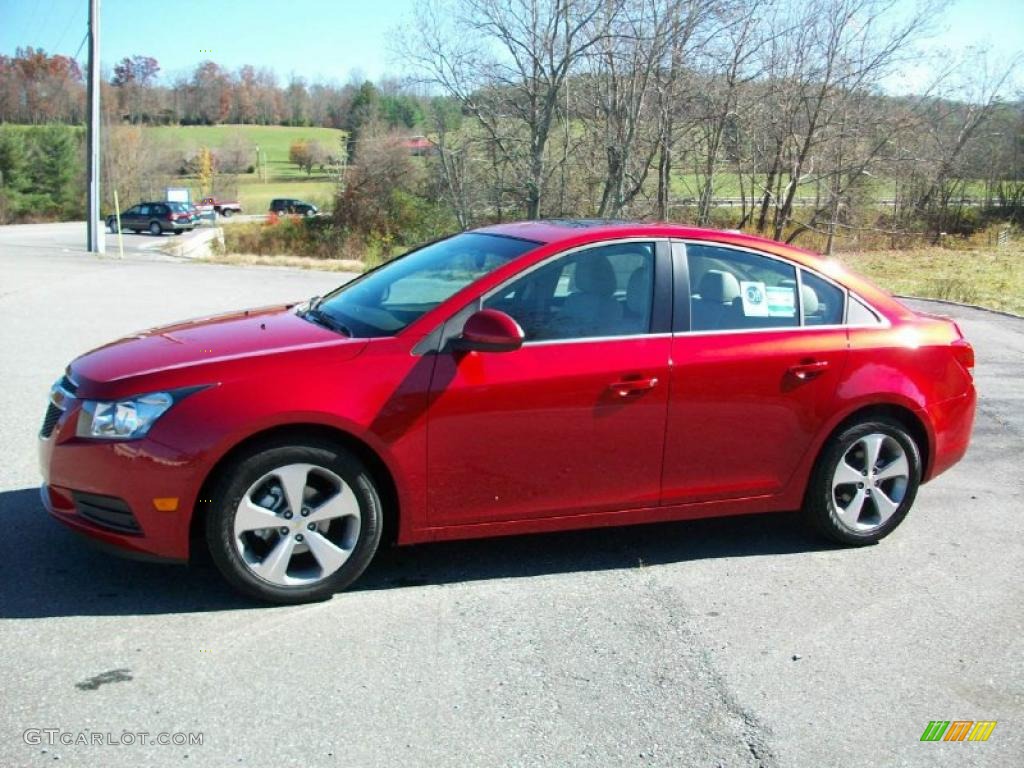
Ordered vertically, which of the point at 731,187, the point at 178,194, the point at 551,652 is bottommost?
the point at 551,652

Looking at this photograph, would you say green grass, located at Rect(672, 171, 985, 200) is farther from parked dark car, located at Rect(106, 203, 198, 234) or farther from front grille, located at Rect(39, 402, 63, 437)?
parked dark car, located at Rect(106, 203, 198, 234)

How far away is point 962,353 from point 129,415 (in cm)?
429

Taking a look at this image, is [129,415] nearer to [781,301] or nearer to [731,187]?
[781,301]

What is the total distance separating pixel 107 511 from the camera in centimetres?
393

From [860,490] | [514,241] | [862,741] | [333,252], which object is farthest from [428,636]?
[333,252]

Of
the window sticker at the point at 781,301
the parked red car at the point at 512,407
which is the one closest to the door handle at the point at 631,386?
the parked red car at the point at 512,407

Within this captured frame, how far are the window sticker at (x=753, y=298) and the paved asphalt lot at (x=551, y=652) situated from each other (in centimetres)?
126

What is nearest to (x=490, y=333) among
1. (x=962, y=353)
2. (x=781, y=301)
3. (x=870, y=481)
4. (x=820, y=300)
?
(x=781, y=301)

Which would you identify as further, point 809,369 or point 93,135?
point 93,135

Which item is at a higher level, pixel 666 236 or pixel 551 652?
pixel 666 236

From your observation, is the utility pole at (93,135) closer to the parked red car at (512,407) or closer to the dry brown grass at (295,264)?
the dry brown grass at (295,264)

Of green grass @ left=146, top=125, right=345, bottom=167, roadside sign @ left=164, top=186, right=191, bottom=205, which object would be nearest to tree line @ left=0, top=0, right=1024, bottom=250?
roadside sign @ left=164, top=186, right=191, bottom=205

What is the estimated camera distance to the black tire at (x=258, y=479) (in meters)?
3.90

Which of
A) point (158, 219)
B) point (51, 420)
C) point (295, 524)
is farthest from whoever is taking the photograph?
point (158, 219)
